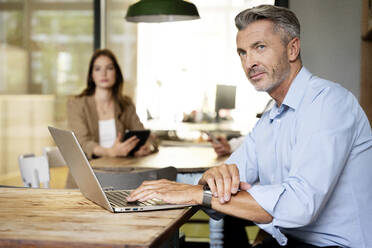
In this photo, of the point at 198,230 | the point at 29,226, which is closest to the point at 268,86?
the point at 29,226

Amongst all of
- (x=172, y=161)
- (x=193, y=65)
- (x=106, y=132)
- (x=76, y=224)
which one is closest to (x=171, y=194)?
(x=76, y=224)

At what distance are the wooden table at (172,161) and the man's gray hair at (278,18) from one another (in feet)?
4.64

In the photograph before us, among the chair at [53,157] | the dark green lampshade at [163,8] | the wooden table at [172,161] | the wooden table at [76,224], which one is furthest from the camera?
the dark green lampshade at [163,8]

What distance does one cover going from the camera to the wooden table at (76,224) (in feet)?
4.57

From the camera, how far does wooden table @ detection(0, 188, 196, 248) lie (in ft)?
4.57

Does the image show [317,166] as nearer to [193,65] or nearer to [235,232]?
[235,232]

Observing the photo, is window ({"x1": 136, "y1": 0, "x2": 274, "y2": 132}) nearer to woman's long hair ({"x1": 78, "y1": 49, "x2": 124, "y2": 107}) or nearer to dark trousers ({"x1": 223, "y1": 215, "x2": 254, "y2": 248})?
woman's long hair ({"x1": 78, "y1": 49, "x2": 124, "y2": 107})

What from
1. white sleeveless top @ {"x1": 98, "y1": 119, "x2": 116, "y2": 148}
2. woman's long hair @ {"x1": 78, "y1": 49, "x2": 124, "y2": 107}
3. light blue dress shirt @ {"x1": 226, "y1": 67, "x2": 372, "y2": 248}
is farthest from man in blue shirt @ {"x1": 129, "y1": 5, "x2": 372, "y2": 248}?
woman's long hair @ {"x1": 78, "y1": 49, "x2": 124, "y2": 107}

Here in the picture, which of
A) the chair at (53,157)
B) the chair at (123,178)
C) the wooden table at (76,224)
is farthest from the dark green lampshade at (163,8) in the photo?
the wooden table at (76,224)

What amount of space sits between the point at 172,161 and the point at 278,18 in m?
1.82

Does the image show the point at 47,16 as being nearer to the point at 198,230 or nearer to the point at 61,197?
the point at 198,230

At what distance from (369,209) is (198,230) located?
328cm

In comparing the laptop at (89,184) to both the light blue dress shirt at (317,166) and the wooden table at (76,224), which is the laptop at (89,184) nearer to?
the wooden table at (76,224)

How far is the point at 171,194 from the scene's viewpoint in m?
1.83
